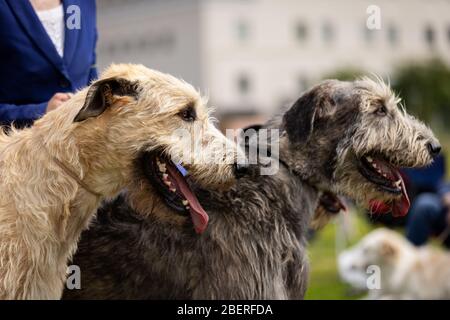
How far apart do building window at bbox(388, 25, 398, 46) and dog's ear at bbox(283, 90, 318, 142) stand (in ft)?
231

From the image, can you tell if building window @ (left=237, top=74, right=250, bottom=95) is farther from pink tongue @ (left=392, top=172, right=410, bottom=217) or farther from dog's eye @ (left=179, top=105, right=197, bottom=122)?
dog's eye @ (left=179, top=105, right=197, bottom=122)

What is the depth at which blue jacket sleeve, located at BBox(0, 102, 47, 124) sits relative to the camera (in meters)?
4.76

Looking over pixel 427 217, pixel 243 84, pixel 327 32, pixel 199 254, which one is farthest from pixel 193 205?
pixel 327 32

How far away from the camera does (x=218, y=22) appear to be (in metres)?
77.4

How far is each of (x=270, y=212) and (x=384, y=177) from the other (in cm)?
77

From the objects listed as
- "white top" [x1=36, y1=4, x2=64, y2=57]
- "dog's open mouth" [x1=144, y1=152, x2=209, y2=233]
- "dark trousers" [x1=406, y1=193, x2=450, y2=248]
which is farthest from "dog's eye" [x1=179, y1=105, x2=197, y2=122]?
"dark trousers" [x1=406, y1=193, x2=450, y2=248]

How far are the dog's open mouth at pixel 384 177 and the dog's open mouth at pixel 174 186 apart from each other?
117 centimetres

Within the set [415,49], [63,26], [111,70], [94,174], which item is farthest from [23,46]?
[415,49]

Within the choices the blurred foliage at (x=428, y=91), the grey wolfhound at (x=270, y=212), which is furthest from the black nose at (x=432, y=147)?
the blurred foliage at (x=428, y=91)

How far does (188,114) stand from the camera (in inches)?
167
